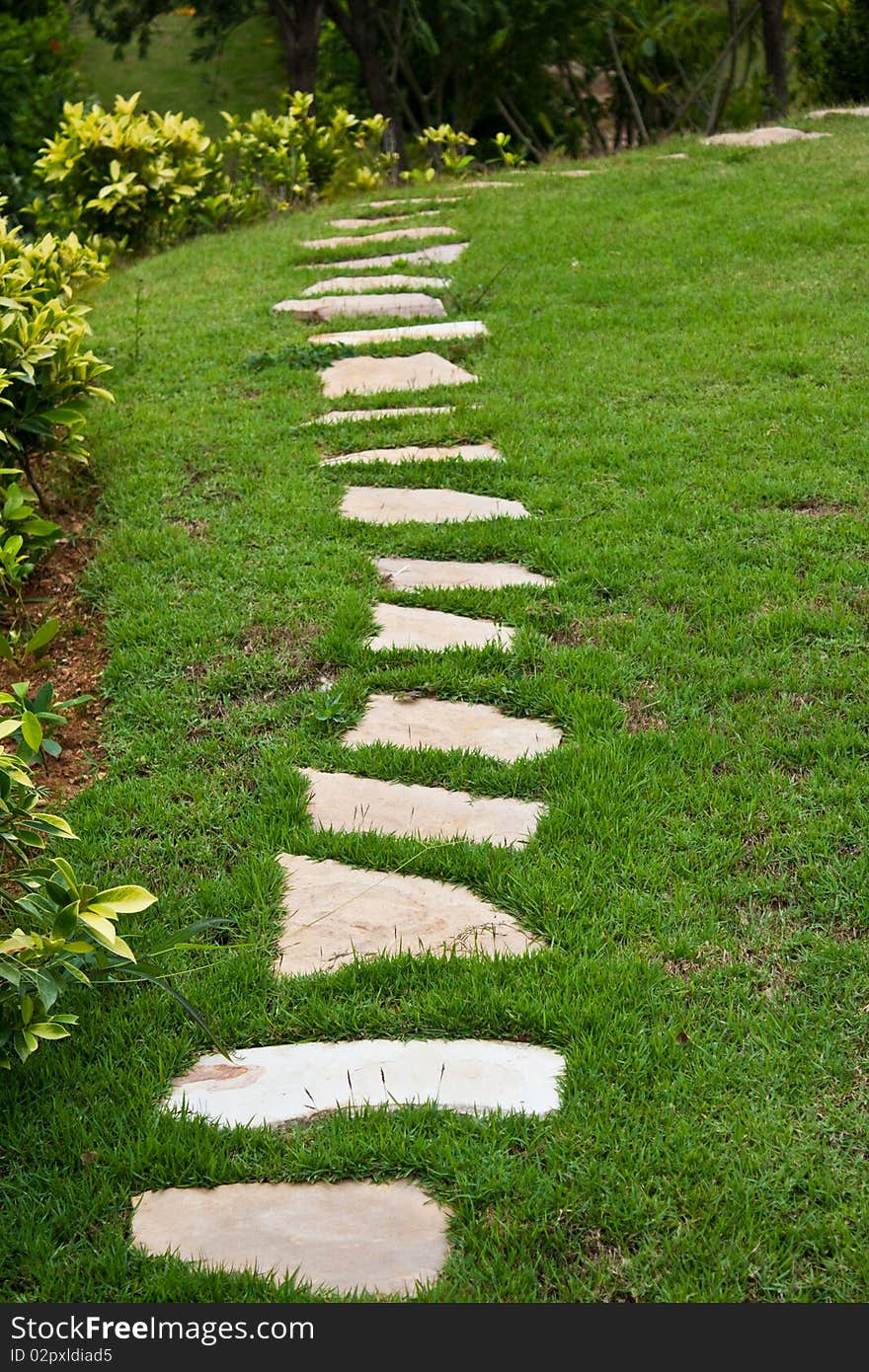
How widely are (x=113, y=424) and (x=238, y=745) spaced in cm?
228

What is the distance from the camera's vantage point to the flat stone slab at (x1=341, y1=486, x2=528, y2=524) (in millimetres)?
Result: 4031

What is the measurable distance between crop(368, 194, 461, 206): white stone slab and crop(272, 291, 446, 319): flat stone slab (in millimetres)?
2170

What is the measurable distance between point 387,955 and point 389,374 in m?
3.36

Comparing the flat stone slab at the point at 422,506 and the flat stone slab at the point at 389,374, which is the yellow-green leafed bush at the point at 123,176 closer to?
the flat stone slab at the point at 389,374

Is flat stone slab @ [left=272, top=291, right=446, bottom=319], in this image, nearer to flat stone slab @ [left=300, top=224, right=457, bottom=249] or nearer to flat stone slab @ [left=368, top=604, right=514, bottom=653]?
flat stone slab @ [left=300, top=224, right=457, bottom=249]

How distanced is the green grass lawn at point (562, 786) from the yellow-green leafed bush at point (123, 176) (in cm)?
212

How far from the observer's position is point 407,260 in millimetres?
6535

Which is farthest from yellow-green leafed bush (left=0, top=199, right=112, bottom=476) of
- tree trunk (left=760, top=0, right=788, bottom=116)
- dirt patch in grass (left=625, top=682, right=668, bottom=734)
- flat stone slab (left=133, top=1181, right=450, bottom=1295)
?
tree trunk (left=760, top=0, right=788, bottom=116)

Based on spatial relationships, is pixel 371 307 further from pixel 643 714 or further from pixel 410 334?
pixel 643 714

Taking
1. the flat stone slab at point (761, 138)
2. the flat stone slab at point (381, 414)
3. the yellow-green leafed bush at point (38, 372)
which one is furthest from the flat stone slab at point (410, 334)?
the flat stone slab at point (761, 138)

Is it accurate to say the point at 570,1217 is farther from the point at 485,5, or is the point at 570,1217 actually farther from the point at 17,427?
the point at 485,5

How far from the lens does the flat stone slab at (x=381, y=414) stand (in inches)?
188

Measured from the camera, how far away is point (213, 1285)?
5.76 feet

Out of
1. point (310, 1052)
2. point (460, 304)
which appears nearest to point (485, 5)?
point (460, 304)
